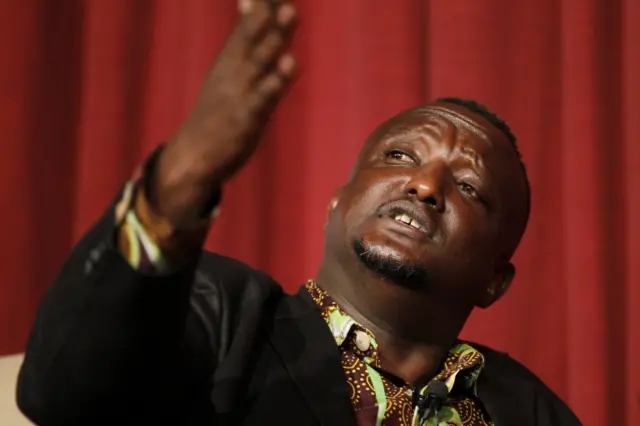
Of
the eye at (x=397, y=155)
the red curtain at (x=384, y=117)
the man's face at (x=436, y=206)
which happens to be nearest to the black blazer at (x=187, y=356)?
the man's face at (x=436, y=206)

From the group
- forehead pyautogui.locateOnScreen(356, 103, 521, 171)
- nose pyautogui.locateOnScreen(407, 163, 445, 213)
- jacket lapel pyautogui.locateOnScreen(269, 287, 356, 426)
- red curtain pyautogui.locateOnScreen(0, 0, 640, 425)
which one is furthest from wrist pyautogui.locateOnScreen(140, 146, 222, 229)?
red curtain pyautogui.locateOnScreen(0, 0, 640, 425)

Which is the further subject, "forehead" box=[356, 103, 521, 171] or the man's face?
"forehead" box=[356, 103, 521, 171]

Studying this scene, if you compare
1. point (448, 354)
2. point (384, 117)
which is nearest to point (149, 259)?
point (448, 354)

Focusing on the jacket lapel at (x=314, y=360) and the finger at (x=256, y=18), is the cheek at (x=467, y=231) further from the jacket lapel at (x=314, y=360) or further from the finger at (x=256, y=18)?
the finger at (x=256, y=18)

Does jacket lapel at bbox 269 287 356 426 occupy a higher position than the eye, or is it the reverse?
the eye

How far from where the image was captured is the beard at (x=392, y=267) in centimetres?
79

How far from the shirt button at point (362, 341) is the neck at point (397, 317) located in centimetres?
3

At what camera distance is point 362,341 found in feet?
2.61

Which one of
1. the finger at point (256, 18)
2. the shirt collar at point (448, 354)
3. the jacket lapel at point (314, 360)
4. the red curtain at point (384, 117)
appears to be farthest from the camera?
the red curtain at point (384, 117)

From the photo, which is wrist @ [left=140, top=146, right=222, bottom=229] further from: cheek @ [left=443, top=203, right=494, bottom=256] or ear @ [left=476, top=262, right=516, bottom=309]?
ear @ [left=476, top=262, right=516, bottom=309]

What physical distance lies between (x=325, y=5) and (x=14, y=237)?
667mm

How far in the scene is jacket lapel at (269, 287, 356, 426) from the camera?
70 cm

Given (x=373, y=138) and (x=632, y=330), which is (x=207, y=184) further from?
(x=632, y=330)

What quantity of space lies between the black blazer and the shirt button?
0.05 meters
